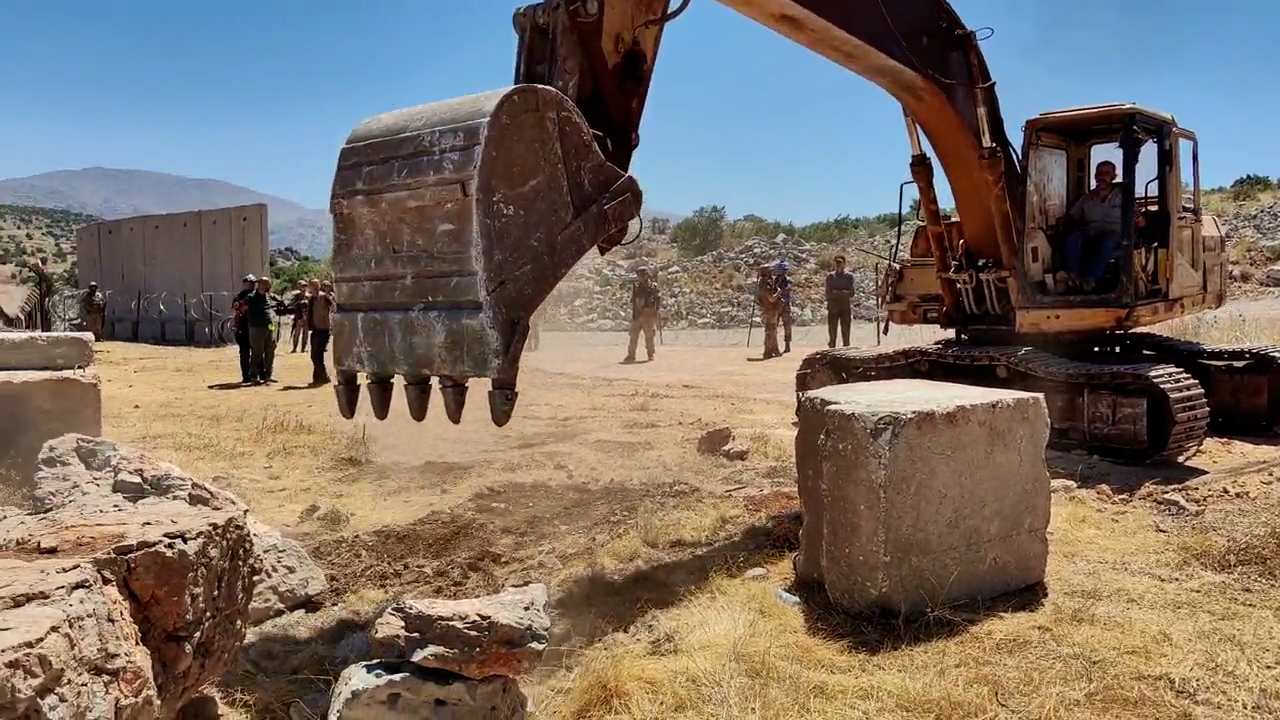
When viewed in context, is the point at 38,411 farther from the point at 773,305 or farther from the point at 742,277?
the point at 742,277

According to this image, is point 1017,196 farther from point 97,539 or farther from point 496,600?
point 97,539

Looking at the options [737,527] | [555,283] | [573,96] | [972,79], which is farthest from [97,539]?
[972,79]

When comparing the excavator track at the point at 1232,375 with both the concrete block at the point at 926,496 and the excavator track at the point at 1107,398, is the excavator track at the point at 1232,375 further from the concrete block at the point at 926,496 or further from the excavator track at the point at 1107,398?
the concrete block at the point at 926,496

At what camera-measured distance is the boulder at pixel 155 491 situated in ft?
14.7

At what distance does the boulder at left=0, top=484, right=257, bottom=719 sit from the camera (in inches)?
90.7

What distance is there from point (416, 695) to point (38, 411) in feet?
16.1

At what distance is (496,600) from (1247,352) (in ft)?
26.5

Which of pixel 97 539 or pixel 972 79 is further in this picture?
pixel 972 79

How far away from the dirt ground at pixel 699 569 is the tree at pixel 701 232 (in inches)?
1117

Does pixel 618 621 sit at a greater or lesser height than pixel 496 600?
lesser

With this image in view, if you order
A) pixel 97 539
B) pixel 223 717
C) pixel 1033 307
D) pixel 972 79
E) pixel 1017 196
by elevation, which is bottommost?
pixel 223 717

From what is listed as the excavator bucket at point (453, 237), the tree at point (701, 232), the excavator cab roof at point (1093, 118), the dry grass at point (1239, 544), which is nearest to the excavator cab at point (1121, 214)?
the excavator cab roof at point (1093, 118)

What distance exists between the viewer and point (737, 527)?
19.9ft

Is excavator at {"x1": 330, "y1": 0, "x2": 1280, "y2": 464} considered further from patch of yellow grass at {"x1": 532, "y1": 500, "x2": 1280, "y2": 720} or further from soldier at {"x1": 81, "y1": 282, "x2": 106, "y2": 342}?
soldier at {"x1": 81, "y1": 282, "x2": 106, "y2": 342}
